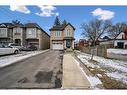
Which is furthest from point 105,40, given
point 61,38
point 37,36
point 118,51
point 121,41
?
point 37,36

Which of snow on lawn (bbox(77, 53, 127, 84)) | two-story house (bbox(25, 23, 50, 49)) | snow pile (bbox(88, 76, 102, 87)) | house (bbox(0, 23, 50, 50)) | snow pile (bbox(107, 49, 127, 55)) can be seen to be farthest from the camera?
snow pile (bbox(107, 49, 127, 55))

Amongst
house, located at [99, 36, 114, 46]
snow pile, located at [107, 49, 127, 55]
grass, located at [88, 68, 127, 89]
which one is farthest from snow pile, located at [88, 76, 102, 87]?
snow pile, located at [107, 49, 127, 55]

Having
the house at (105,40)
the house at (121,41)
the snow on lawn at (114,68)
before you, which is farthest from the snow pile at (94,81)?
the house at (121,41)

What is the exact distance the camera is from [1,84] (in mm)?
9336

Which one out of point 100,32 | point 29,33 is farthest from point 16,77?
point 29,33

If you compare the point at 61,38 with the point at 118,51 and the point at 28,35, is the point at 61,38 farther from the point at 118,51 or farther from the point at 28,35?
the point at 118,51

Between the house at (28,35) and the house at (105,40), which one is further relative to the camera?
the house at (105,40)

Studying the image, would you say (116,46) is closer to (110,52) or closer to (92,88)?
(110,52)

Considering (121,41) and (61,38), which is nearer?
(61,38)

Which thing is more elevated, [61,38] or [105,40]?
[61,38]

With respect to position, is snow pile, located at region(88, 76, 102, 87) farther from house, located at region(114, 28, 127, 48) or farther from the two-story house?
house, located at region(114, 28, 127, 48)

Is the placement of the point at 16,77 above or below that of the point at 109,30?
below

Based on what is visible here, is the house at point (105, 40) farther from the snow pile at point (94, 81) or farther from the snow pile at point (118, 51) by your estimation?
the snow pile at point (94, 81)
